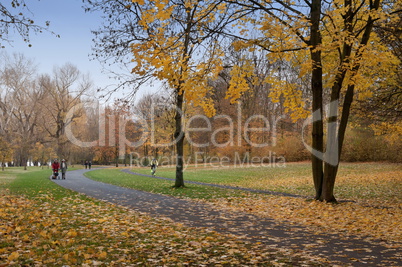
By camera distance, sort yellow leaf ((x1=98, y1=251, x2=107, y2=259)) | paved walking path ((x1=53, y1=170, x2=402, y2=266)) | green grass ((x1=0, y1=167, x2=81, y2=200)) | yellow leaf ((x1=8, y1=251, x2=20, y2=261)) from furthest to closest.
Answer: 1. green grass ((x1=0, y1=167, x2=81, y2=200))
2. paved walking path ((x1=53, y1=170, x2=402, y2=266))
3. yellow leaf ((x1=98, y1=251, x2=107, y2=259))
4. yellow leaf ((x1=8, y1=251, x2=20, y2=261))

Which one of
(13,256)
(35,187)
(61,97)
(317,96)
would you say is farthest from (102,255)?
(61,97)

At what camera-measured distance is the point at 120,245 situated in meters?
6.55

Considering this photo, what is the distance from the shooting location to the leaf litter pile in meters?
5.44

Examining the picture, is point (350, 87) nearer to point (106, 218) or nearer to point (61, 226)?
point (106, 218)

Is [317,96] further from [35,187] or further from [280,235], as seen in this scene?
[35,187]

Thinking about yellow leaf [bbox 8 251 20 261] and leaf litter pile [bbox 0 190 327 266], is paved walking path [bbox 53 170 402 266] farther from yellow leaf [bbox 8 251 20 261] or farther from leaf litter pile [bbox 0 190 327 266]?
yellow leaf [bbox 8 251 20 261]

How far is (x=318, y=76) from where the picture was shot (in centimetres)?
1209

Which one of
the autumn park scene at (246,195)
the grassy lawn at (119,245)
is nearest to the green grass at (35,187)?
the autumn park scene at (246,195)

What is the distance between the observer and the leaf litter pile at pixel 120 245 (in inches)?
214

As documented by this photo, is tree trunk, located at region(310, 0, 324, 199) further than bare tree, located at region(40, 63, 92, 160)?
No

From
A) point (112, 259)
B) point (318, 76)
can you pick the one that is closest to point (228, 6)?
point (318, 76)

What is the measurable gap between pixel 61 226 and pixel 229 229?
387 centimetres

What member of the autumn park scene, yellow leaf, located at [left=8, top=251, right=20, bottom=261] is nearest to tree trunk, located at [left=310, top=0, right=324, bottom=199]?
the autumn park scene

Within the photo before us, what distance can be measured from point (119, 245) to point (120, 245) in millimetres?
18
